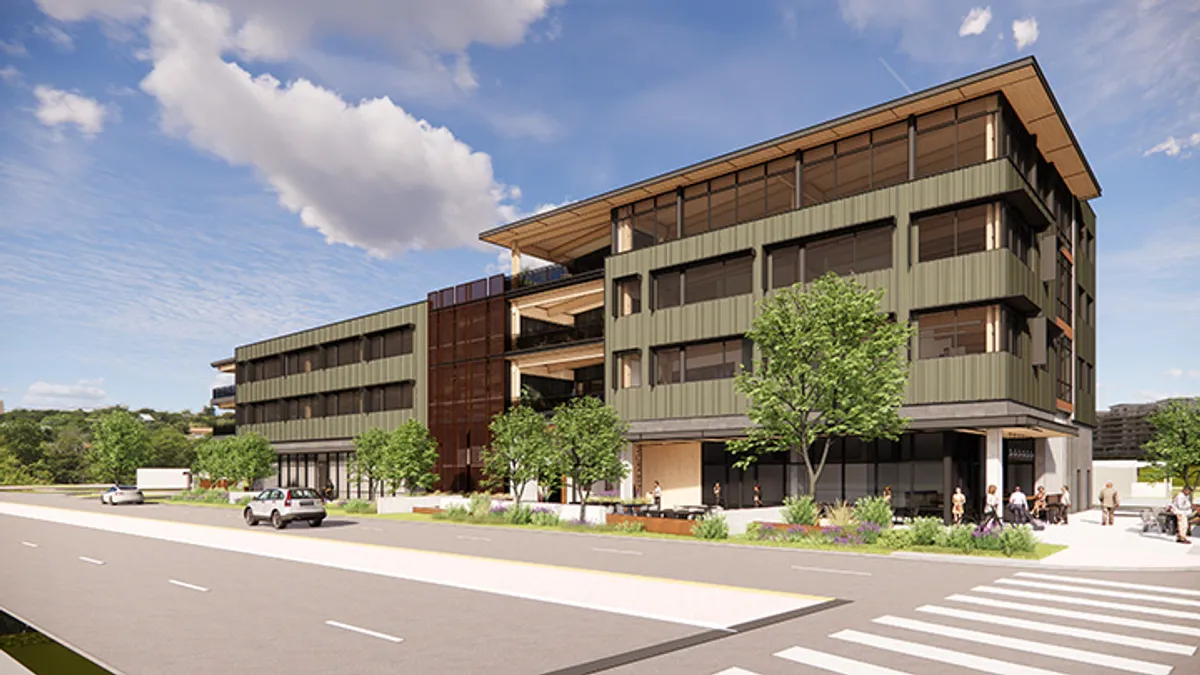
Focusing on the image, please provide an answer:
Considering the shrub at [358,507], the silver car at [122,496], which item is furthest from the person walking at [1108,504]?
the silver car at [122,496]

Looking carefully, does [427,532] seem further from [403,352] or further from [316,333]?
[316,333]

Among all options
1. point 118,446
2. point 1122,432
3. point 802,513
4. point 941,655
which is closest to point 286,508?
point 802,513

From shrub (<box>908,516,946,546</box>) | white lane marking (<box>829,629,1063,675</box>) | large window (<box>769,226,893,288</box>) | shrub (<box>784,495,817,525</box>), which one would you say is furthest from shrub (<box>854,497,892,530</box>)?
white lane marking (<box>829,629,1063,675</box>)

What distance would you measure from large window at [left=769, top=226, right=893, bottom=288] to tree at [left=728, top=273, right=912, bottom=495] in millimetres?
5828

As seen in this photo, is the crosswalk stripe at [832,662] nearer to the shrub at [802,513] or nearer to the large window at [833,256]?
the shrub at [802,513]

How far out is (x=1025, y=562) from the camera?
20938 millimetres

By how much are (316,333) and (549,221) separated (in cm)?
3048

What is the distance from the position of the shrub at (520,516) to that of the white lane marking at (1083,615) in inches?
913

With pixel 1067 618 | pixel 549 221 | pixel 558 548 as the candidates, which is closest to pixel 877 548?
pixel 558 548

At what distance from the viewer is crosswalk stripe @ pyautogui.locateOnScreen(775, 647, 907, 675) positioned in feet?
32.6

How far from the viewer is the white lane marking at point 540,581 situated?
14.0 m

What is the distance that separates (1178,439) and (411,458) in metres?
42.8

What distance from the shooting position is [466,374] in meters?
55.6

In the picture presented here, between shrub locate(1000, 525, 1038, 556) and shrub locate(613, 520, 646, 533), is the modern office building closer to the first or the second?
shrub locate(613, 520, 646, 533)
